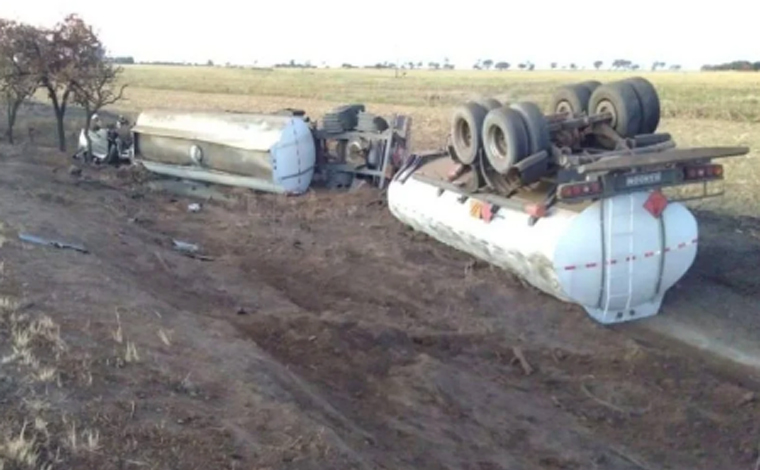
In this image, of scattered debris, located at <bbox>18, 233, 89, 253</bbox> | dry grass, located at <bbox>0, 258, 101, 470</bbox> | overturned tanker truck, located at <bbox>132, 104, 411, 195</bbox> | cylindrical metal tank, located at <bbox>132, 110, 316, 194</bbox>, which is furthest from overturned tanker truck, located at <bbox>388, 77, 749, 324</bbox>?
cylindrical metal tank, located at <bbox>132, 110, 316, 194</bbox>

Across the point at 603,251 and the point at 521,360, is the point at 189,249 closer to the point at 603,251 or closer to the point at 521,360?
the point at 521,360

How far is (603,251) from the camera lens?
8.38 metres

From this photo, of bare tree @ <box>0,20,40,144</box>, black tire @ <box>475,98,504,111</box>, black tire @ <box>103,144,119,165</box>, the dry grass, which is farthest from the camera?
bare tree @ <box>0,20,40,144</box>

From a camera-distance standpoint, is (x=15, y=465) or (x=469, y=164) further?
(x=469, y=164)

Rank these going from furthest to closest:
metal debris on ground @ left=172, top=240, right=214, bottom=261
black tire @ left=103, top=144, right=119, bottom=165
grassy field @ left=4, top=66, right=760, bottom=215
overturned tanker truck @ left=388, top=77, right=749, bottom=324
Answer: grassy field @ left=4, top=66, right=760, bottom=215 < black tire @ left=103, top=144, right=119, bottom=165 < metal debris on ground @ left=172, top=240, right=214, bottom=261 < overturned tanker truck @ left=388, top=77, right=749, bottom=324

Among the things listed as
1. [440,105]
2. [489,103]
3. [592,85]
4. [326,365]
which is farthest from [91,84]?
[440,105]

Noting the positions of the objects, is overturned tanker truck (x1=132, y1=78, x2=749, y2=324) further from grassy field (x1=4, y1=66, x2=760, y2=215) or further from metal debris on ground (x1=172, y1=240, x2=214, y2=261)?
grassy field (x1=4, y1=66, x2=760, y2=215)

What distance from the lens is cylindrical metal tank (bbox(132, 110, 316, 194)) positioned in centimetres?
1471

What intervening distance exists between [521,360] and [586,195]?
5.11 ft

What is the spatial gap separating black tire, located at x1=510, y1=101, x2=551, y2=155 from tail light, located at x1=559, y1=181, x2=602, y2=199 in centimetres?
84

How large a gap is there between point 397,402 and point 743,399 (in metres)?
2.79

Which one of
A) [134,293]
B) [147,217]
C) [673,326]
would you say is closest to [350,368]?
[134,293]

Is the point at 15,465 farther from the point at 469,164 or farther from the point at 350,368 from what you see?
the point at 469,164

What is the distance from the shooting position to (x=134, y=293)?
775 centimetres
